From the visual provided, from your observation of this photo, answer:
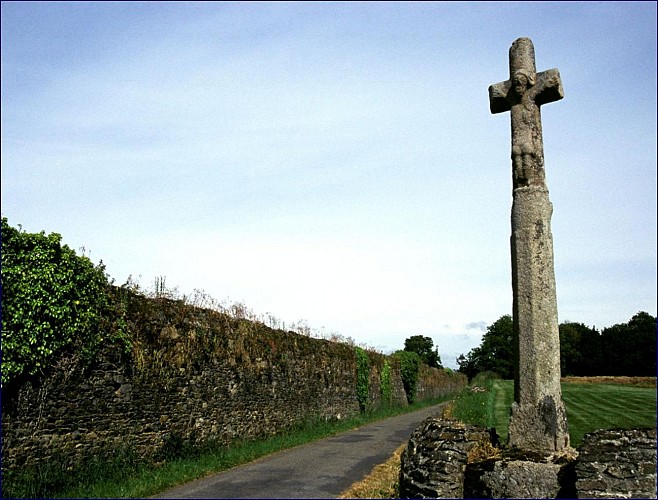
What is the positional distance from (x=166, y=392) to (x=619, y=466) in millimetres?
8942

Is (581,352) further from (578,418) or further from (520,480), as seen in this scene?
(520,480)

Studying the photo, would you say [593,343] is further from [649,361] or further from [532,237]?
[532,237]

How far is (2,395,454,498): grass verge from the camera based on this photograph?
8453mm

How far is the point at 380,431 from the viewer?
18578mm

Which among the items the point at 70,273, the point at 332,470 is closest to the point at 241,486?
the point at 332,470

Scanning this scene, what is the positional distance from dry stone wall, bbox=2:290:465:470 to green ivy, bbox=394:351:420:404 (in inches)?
583

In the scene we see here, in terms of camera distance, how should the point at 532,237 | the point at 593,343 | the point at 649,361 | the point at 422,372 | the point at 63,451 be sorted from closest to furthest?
the point at 532,237, the point at 63,451, the point at 422,372, the point at 649,361, the point at 593,343

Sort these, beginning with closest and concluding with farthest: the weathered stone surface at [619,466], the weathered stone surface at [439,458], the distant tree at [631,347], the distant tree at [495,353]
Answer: the weathered stone surface at [619,466], the weathered stone surface at [439,458], the distant tree at [631,347], the distant tree at [495,353]

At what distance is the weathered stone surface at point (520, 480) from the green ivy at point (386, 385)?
2226 centimetres

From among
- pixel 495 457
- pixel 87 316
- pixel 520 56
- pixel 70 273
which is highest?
pixel 520 56

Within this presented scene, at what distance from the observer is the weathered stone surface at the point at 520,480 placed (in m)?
6.08

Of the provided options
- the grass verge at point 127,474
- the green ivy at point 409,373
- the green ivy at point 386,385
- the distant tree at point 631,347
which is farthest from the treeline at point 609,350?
the grass verge at point 127,474

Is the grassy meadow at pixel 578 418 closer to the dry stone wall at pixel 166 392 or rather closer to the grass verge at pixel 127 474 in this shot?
the grass verge at pixel 127 474

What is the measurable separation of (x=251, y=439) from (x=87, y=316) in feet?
22.7
